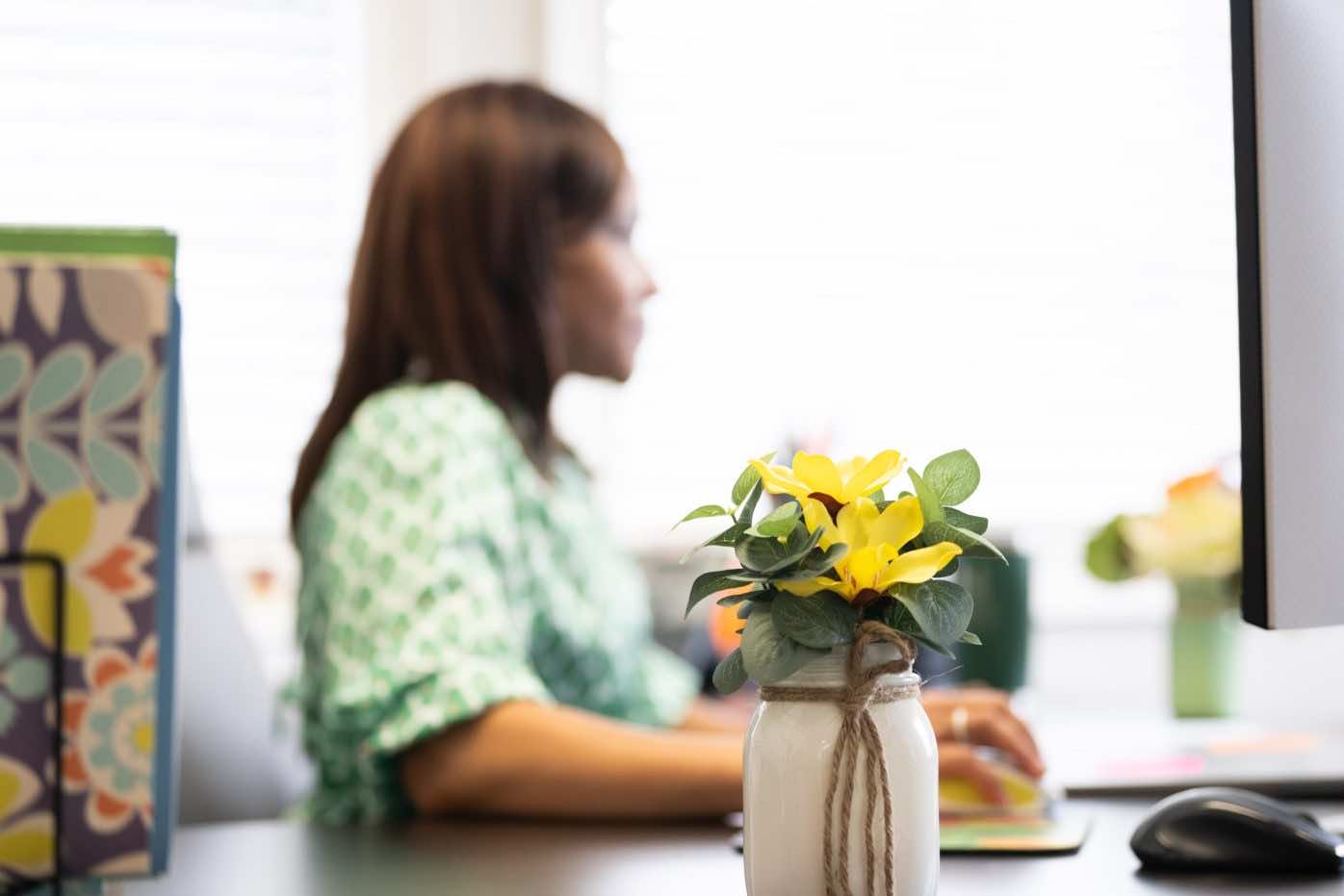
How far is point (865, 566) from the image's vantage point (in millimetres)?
562

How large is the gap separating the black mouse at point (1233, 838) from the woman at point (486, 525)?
0.56ft

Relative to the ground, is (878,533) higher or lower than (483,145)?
lower

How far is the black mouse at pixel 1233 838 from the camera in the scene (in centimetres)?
71

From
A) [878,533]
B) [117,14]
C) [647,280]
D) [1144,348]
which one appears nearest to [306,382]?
[117,14]

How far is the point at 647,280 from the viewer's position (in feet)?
4.69

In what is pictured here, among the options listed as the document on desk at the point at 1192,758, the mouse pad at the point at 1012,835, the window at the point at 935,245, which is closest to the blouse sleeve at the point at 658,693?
the document on desk at the point at 1192,758

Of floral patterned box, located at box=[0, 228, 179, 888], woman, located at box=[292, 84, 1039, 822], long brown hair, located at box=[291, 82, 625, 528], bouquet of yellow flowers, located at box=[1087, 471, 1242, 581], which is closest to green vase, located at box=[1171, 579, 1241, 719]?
bouquet of yellow flowers, located at box=[1087, 471, 1242, 581]

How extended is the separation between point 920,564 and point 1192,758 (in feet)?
2.23

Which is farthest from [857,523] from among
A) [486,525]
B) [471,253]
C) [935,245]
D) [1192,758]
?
[935,245]

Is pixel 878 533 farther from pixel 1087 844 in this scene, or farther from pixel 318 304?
pixel 318 304

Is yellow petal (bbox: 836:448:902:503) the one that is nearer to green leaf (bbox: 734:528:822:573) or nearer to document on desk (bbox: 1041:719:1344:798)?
green leaf (bbox: 734:528:822:573)

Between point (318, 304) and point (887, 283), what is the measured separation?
0.83 metres

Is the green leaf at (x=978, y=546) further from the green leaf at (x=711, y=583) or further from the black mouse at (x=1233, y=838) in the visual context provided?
the black mouse at (x=1233, y=838)

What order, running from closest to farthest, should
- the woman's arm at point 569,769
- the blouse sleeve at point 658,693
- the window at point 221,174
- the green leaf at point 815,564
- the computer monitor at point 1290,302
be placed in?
the green leaf at point 815,564, the computer monitor at point 1290,302, the woman's arm at point 569,769, the blouse sleeve at point 658,693, the window at point 221,174
